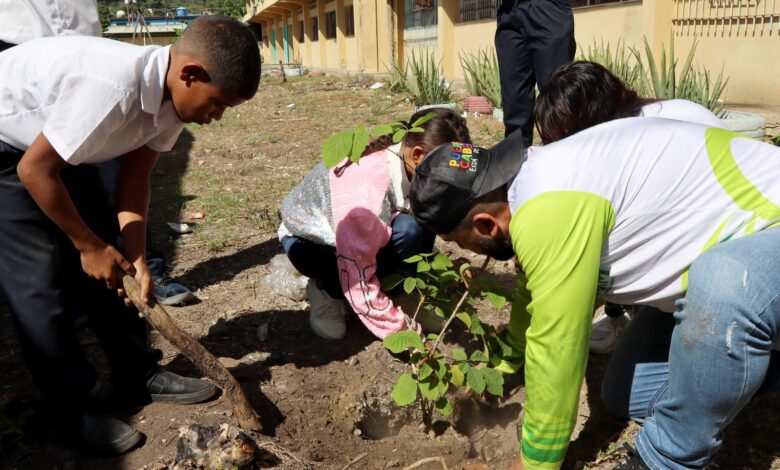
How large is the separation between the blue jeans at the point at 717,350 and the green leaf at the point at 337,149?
0.93m

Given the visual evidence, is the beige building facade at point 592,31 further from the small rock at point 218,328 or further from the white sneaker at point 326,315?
the small rock at point 218,328

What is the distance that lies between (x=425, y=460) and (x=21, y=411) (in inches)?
54.9

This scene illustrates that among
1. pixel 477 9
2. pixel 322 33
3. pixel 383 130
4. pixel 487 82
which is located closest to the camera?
pixel 383 130

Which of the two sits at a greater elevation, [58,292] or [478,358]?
[58,292]

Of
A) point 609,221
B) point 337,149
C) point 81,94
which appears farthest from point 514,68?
point 81,94

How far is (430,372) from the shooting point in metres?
2.00

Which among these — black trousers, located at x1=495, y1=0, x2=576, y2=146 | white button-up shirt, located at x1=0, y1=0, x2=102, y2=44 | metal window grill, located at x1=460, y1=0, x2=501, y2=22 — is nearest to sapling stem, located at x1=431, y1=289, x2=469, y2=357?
white button-up shirt, located at x1=0, y1=0, x2=102, y2=44

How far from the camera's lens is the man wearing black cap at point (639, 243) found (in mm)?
1438

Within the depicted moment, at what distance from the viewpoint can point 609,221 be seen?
1.47 m

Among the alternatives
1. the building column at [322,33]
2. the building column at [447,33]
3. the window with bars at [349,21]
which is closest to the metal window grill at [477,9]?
the building column at [447,33]

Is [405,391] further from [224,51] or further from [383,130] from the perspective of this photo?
[224,51]

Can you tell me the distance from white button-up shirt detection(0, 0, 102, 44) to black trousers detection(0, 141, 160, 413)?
535mm

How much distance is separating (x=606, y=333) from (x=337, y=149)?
140 cm

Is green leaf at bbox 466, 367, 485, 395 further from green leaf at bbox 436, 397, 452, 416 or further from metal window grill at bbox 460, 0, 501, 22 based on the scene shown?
metal window grill at bbox 460, 0, 501, 22
